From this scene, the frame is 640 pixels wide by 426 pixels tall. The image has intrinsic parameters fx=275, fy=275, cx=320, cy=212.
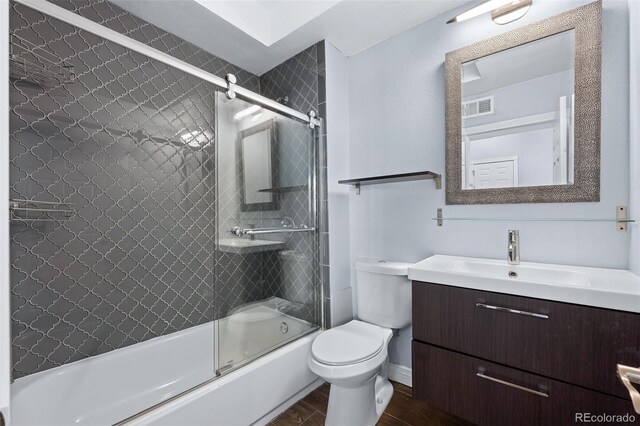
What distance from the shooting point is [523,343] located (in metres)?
1.10

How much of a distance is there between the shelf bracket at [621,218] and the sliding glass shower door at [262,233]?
163 centimetres

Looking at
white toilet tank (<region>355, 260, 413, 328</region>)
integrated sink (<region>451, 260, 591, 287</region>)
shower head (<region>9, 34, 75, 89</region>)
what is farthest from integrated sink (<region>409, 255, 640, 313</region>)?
shower head (<region>9, 34, 75, 89</region>)

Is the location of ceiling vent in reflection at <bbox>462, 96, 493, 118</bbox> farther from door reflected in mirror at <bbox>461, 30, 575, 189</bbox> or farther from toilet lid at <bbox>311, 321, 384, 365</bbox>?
toilet lid at <bbox>311, 321, 384, 365</bbox>

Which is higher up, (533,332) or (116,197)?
(116,197)

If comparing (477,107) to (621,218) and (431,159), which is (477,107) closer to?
(431,159)

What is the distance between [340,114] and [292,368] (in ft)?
6.07

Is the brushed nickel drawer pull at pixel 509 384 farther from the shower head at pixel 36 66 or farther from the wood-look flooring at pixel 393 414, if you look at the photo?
the shower head at pixel 36 66

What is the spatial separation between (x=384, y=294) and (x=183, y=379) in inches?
55.9

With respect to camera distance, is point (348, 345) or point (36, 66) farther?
point (348, 345)

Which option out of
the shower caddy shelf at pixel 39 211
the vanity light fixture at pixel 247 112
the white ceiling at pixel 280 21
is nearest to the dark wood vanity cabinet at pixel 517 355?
the vanity light fixture at pixel 247 112

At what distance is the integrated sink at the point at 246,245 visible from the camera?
1.58 m

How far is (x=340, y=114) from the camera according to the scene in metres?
2.20

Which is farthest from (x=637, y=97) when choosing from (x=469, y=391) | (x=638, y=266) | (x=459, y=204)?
(x=469, y=391)

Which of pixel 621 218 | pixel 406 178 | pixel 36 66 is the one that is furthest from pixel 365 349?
pixel 36 66
